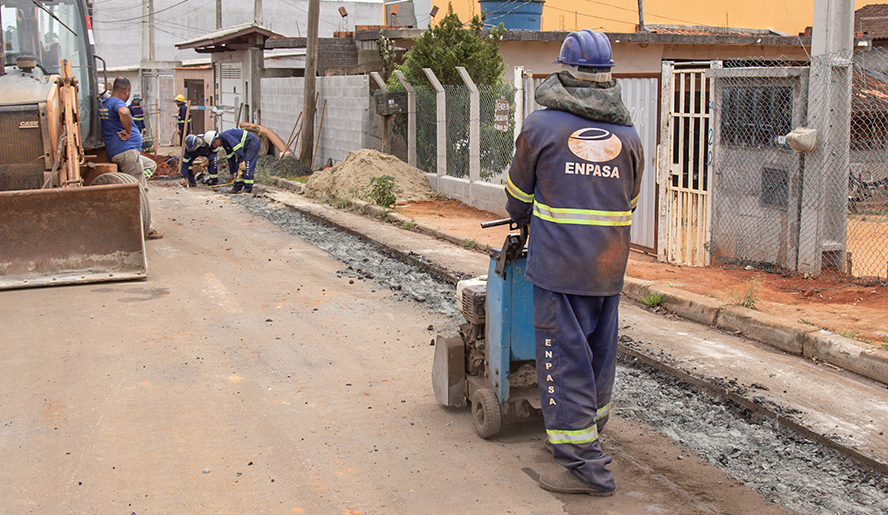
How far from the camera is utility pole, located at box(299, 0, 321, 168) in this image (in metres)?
19.2

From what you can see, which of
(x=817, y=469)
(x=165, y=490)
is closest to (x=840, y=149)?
(x=817, y=469)

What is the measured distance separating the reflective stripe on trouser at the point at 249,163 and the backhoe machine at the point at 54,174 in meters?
6.92

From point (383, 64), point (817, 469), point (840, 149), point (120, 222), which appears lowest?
point (817, 469)

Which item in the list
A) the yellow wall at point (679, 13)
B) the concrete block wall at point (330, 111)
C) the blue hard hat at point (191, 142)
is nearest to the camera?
the blue hard hat at point (191, 142)

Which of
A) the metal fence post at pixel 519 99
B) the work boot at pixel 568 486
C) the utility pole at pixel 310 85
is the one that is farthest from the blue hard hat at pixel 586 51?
the utility pole at pixel 310 85

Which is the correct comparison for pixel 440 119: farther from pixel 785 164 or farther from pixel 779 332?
pixel 779 332

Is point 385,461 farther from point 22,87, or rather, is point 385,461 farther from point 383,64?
point 383,64

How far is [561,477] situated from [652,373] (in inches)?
79.0

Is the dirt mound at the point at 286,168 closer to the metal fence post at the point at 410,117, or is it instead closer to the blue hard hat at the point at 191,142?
the blue hard hat at the point at 191,142

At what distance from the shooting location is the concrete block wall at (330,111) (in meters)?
17.9

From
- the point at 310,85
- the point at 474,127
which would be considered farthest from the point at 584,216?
the point at 310,85

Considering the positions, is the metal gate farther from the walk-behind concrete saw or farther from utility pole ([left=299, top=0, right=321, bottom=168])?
utility pole ([left=299, top=0, right=321, bottom=168])

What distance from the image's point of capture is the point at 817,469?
401 centimetres

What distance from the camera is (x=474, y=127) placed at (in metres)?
13.9
